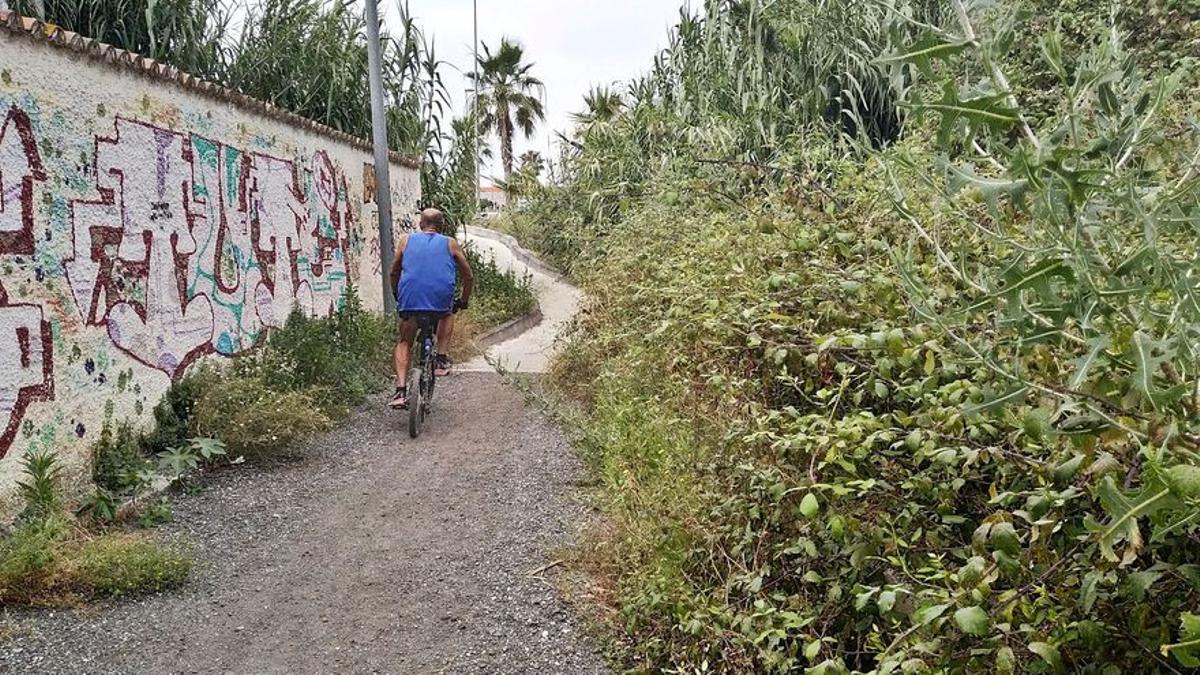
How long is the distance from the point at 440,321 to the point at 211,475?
7.25ft

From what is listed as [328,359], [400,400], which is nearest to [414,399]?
[400,400]

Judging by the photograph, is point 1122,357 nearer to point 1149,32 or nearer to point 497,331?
point 1149,32

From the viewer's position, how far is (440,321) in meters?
6.85

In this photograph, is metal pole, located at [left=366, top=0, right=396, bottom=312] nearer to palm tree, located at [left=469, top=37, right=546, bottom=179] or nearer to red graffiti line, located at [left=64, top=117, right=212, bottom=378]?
red graffiti line, located at [left=64, top=117, right=212, bottom=378]

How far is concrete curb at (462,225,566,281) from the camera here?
18672mm

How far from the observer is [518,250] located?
68.6ft

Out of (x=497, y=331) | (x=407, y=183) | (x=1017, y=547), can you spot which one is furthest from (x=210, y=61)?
(x=1017, y=547)

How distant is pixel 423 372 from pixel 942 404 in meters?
4.78

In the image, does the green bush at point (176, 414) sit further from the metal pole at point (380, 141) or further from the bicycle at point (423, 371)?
the metal pole at point (380, 141)

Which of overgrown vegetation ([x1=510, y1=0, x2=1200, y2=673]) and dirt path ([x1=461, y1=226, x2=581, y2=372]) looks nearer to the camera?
overgrown vegetation ([x1=510, y1=0, x2=1200, y2=673])

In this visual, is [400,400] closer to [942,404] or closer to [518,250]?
[942,404]

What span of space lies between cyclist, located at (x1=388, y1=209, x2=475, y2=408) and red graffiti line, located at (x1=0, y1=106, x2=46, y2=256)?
2758mm

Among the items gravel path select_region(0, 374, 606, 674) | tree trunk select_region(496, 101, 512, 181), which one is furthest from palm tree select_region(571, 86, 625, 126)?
tree trunk select_region(496, 101, 512, 181)

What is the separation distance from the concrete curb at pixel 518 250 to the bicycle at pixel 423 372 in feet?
26.3
